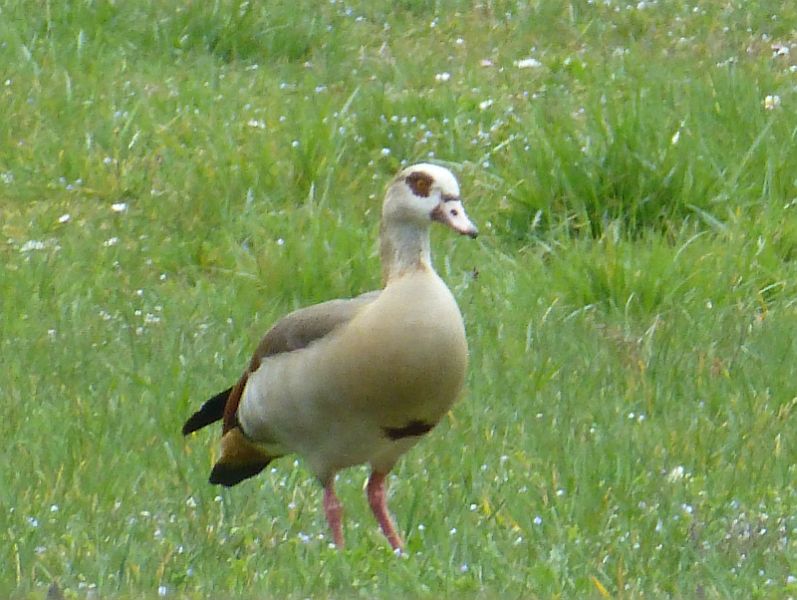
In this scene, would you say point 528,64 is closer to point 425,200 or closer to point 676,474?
point 676,474

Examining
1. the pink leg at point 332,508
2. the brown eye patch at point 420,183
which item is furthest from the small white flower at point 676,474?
the brown eye patch at point 420,183

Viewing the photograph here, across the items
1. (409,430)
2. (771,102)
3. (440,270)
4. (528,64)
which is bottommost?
(528,64)

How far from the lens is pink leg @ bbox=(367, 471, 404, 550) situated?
448cm

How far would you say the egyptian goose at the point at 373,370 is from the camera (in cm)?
426

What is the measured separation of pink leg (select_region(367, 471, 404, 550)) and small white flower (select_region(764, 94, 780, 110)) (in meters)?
3.66

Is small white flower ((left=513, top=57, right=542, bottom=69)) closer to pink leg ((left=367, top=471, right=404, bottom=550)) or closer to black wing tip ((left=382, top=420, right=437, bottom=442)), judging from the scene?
pink leg ((left=367, top=471, right=404, bottom=550))

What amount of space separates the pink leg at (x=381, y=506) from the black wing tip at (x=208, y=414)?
0.59 metres

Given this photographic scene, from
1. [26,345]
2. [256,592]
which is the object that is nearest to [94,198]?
[26,345]

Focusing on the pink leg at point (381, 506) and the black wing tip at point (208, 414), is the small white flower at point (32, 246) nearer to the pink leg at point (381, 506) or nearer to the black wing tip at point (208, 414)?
the black wing tip at point (208, 414)

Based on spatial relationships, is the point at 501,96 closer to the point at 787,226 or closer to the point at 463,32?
the point at 463,32

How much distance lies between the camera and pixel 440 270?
22.3ft

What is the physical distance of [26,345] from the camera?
6082 mm

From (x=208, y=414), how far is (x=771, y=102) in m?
3.75

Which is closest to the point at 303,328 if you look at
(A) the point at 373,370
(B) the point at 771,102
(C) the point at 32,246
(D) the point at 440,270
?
(A) the point at 373,370
